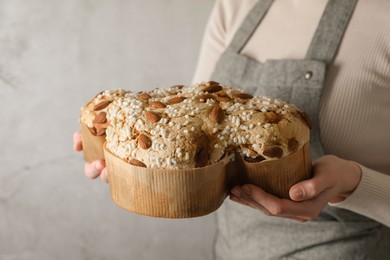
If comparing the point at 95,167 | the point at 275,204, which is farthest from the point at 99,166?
the point at 275,204

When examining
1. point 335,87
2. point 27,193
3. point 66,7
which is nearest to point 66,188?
point 27,193

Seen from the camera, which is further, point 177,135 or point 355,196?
point 355,196

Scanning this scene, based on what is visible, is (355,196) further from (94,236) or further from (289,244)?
(94,236)

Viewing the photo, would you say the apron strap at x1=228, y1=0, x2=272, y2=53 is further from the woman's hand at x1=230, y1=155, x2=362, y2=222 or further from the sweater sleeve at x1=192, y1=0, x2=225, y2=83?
the woman's hand at x1=230, y1=155, x2=362, y2=222

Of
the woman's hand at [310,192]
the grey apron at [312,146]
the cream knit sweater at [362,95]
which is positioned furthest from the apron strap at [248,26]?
the woman's hand at [310,192]

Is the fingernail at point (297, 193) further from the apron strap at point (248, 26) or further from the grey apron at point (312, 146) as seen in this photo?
the apron strap at point (248, 26)

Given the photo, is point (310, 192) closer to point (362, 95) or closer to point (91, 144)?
point (362, 95)

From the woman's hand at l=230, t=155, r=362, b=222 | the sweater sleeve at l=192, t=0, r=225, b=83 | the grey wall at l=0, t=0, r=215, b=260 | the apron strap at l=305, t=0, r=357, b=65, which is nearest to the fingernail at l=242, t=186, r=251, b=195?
the woman's hand at l=230, t=155, r=362, b=222
